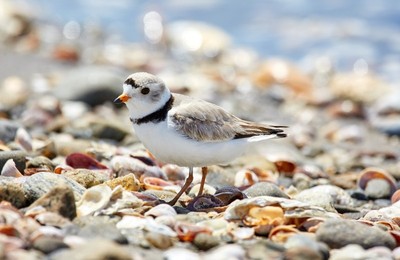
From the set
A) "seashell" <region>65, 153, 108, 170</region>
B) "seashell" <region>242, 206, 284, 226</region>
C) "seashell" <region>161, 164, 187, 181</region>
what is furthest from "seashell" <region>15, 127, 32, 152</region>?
"seashell" <region>242, 206, 284, 226</region>

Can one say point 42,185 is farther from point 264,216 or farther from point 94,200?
point 264,216

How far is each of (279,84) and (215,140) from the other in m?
8.75

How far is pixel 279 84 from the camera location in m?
14.3

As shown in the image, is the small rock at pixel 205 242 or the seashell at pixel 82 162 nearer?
the small rock at pixel 205 242

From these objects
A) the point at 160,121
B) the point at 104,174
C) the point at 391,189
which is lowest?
the point at 391,189

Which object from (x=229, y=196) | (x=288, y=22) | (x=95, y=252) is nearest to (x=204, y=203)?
(x=229, y=196)

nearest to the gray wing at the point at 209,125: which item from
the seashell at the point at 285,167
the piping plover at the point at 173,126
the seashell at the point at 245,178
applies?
the piping plover at the point at 173,126

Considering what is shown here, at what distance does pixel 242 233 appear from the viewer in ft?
15.8

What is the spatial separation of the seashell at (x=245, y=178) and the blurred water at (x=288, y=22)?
385 inches

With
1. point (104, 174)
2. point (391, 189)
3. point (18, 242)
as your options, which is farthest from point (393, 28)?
point (18, 242)

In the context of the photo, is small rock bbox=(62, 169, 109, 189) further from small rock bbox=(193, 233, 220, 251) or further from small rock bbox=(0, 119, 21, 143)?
small rock bbox=(0, 119, 21, 143)

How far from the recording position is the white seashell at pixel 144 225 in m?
4.63

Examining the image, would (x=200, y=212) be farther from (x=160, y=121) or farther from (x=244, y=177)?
(x=244, y=177)

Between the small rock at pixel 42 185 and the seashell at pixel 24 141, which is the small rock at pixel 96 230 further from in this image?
the seashell at pixel 24 141
